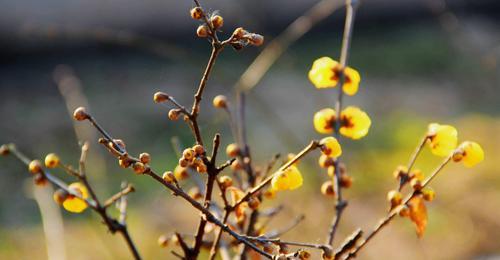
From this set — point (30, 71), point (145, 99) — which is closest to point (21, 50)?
point (30, 71)

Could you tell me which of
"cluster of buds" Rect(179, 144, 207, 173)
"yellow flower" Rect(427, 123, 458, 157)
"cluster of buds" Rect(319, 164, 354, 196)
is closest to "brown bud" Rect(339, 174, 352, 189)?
"cluster of buds" Rect(319, 164, 354, 196)

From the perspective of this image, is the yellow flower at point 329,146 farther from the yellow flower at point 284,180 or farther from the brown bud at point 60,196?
the brown bud at point 60,196

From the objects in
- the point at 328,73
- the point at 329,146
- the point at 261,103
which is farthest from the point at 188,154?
the point at 261,103

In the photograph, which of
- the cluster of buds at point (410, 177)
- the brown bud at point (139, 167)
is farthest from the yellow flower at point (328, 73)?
the brown bud at point (139, 167)

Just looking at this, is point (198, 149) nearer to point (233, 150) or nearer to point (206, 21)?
point (206, 21)

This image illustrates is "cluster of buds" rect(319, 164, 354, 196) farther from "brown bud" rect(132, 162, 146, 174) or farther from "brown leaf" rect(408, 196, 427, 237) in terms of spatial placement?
"brown bud" rect(132, 162, 146, 174)
